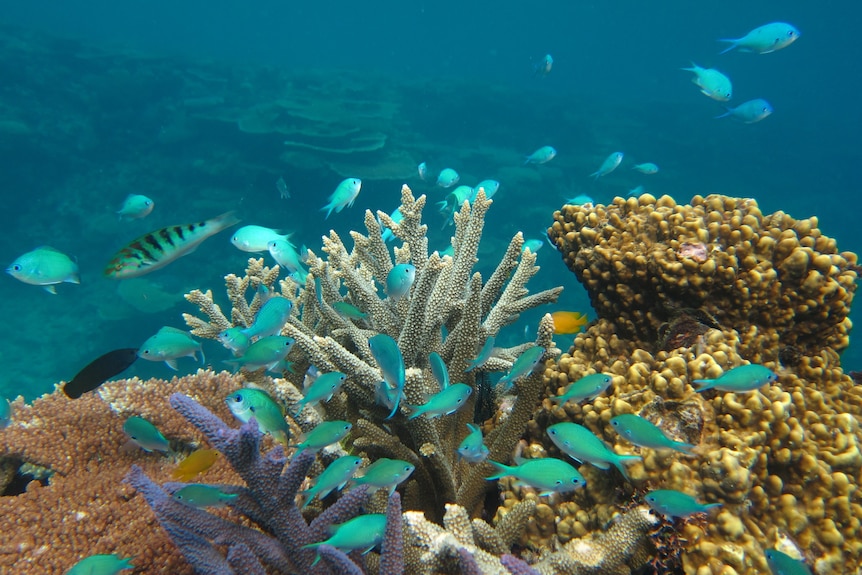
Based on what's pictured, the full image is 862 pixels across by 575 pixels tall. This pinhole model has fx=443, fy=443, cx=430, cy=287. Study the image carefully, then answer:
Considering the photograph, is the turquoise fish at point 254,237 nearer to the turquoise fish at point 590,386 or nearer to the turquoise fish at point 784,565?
the turquoise fish at point 590,386

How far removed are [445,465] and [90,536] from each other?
1.99 metres

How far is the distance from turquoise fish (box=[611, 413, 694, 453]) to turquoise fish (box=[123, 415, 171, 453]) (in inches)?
105

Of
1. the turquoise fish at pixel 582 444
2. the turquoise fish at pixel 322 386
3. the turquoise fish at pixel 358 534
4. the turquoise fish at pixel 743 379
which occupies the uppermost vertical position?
the turquoise fish at pixel 743 379

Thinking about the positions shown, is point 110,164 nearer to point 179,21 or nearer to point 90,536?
point 90,536

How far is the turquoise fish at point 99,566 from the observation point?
1.92 meters

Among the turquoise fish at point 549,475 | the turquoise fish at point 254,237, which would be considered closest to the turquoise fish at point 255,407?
the turquoise fish at point 549,475

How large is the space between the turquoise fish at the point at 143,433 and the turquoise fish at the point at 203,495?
880 millimetres

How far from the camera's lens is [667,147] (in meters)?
31.8

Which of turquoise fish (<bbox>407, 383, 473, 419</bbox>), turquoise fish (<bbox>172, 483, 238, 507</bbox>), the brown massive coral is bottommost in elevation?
the brown massive coral

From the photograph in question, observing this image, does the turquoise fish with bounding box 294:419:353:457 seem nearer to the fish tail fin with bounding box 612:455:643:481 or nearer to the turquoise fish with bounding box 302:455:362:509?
the turquoise fish with bounding box 302:455:362:509

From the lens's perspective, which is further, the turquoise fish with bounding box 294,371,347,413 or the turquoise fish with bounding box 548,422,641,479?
Result: the turquoise fish with bounding box 294,371,347,413

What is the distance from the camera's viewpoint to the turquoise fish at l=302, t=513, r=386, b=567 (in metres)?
1.82

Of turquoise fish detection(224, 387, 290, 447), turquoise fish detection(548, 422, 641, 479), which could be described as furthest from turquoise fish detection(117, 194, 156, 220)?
turquoise fish detection(548, 422, 641, 479)

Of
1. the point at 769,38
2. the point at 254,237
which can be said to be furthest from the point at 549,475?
the point at 769,38
